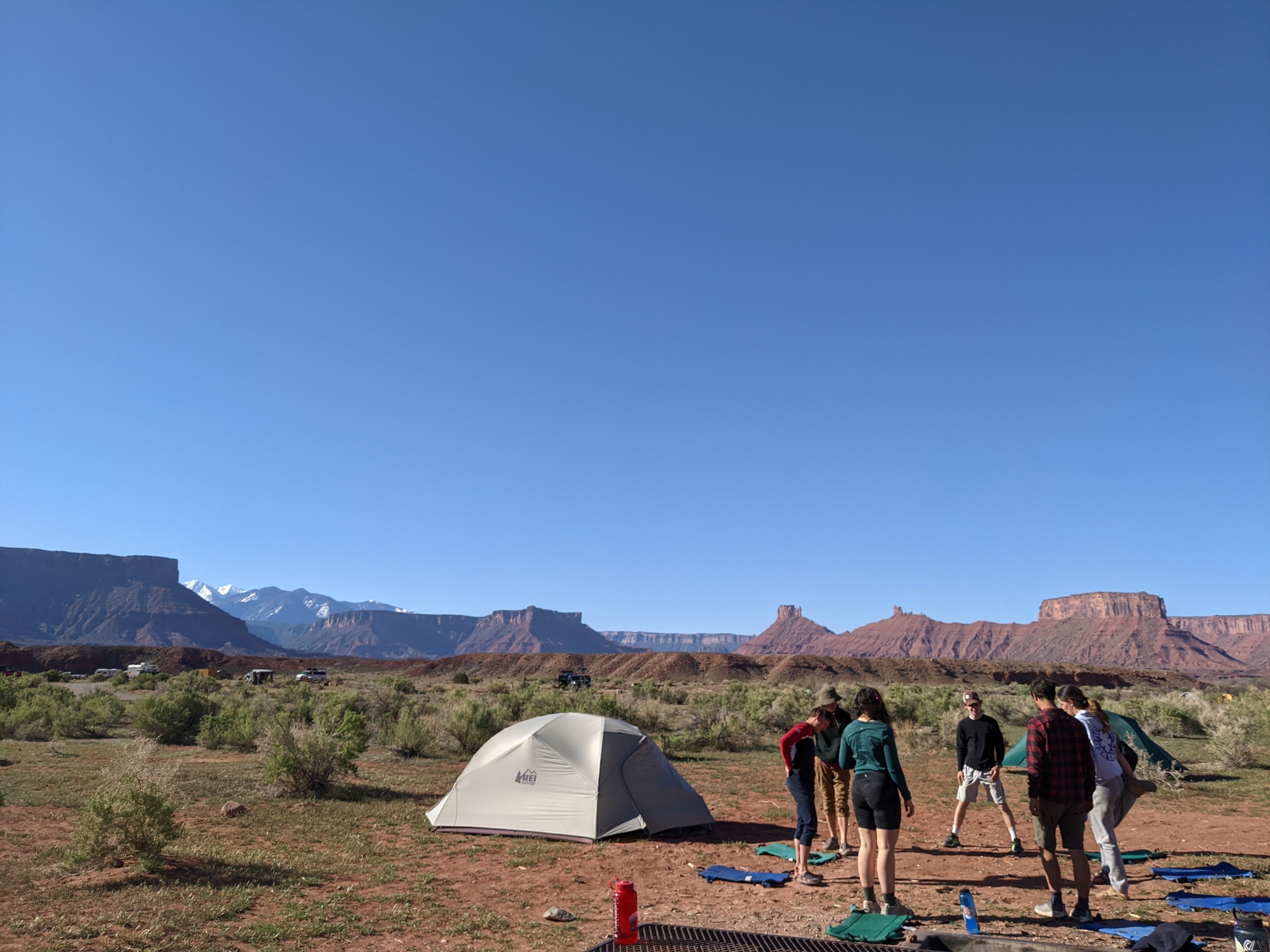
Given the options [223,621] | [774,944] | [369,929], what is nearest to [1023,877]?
[774,944]

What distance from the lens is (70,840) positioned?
998 centimetres

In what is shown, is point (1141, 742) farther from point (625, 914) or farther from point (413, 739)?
point (413, 739)

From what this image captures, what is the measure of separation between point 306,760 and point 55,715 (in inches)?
580

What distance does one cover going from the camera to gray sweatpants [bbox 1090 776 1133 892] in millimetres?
7332

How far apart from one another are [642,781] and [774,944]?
210 inches

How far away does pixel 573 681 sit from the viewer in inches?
2240

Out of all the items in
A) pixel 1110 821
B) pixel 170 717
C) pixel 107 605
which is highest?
pixel 107 605

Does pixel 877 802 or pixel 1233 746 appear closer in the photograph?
pixel 877 802

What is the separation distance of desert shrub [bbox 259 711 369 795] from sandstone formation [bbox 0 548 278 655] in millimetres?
178676

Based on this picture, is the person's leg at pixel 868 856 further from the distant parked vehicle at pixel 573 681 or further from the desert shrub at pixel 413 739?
the distant parked vehicle at pixel 573 681

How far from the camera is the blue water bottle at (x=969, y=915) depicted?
620 centimetres

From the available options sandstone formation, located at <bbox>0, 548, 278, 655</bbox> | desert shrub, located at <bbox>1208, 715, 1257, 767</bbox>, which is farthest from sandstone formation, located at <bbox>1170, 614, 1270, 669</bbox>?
sandstone formation, located at <bbox>0, 548, 278, 655</bbox>

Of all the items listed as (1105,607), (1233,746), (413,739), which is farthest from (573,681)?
(1105,607)

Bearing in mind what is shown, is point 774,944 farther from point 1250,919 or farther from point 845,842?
point 845,842
